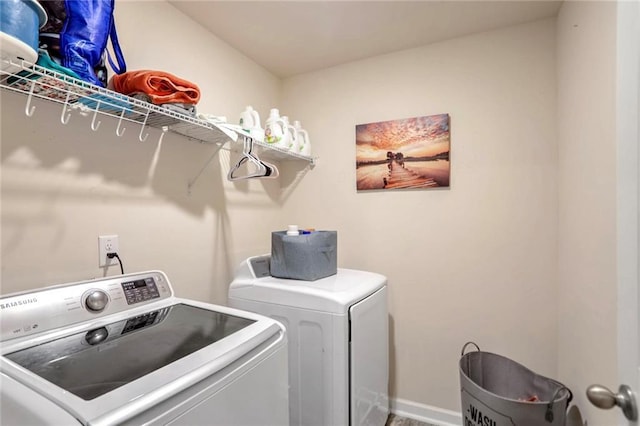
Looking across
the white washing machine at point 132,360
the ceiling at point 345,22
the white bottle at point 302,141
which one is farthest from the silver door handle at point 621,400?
the white bottle at point 302,141

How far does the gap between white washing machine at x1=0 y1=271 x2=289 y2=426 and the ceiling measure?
1447 millimetres

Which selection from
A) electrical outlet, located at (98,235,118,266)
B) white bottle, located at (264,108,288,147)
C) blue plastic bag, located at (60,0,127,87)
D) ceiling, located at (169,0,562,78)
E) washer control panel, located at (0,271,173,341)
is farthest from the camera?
white bottle, located at (264,108,288,147)

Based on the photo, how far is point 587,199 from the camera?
1.30 m

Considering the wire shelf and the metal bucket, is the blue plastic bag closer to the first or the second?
the wire shelf

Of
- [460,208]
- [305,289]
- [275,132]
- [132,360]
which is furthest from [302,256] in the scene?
[460,208]

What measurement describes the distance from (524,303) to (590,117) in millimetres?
1090

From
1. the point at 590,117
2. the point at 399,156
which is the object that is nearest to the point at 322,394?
the point at 399,156

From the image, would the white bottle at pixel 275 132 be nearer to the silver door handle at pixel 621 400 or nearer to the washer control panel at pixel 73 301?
the washer control panel at pixel 73 301

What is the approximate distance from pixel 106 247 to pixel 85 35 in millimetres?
794

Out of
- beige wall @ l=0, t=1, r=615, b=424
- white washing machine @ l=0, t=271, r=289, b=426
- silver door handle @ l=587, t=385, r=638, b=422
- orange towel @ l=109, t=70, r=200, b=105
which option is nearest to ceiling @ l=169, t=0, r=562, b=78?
beige wall @ l=0, t=1, r=615, b=424

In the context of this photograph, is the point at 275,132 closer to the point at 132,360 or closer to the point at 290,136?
the point at 290,136

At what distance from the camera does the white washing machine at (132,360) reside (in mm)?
639

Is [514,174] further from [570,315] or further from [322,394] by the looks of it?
[322,394]

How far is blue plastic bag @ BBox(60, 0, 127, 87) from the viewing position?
1044 mm
